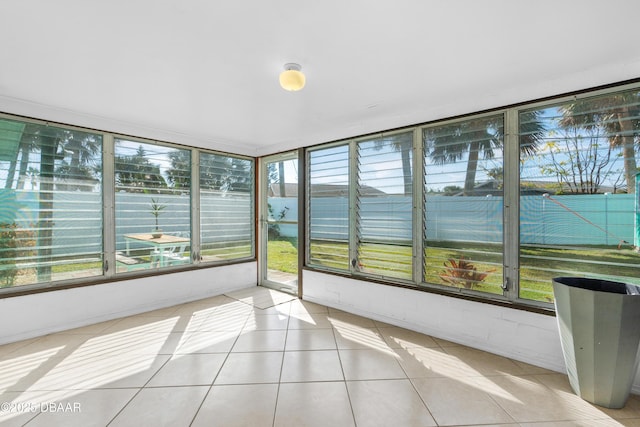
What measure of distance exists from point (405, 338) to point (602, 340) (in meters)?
1.54

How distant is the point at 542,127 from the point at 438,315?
204cm

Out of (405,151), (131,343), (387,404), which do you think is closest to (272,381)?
(387,404)

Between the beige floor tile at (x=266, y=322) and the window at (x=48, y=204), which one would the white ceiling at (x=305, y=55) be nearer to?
the window at (x=48, y=204)

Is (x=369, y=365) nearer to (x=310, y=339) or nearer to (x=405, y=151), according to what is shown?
(x=310, y=339)

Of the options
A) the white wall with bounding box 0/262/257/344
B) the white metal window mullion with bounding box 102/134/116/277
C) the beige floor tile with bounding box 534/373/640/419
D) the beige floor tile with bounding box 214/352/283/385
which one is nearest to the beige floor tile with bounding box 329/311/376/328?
the beige floor tile with bounding box 214/352/283/385

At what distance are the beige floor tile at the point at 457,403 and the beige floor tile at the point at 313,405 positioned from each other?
58 centimetres

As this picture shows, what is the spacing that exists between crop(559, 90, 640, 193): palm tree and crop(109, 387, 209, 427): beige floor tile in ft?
11.7

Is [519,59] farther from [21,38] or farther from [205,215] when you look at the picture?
[205,215]

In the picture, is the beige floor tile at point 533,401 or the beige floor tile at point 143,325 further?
the beige floor tile at point 143,325

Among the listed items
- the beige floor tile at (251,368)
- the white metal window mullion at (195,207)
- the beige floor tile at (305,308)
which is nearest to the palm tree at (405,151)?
the beige floor tile at (305,308)

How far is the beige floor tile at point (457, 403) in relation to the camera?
70.4 inches

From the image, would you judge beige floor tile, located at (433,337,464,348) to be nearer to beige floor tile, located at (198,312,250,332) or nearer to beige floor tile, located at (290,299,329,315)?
beige floor tile, located at (290,299,329,315)

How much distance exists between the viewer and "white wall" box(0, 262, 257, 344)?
112 inches

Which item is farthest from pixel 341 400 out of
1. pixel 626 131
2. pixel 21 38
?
pixel 21 38
